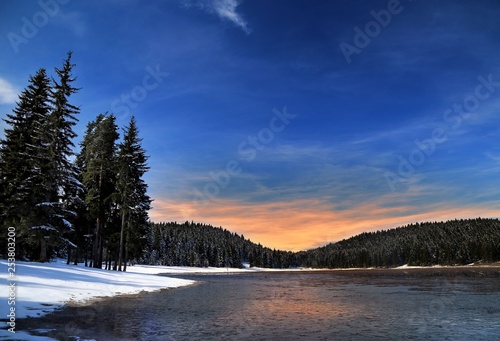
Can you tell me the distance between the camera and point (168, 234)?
584 ft

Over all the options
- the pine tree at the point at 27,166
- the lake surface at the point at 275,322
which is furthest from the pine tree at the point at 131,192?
the lake surface at the point at 275,322

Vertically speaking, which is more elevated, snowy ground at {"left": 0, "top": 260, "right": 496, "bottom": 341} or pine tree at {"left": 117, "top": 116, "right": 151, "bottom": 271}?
pine tree at {"left": 117, "top": 116, "right": 151, "bottom": 271}

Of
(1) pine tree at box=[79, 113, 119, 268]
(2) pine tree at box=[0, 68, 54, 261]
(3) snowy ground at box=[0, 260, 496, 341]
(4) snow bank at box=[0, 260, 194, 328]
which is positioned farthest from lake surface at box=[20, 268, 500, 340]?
(1) pine tree at box=[79, 113, 119, 268]

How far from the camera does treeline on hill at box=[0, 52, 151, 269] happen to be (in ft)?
107

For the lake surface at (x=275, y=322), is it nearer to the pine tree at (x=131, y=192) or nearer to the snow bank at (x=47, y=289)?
the snow bank at (x=47, y=289)

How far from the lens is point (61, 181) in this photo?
35594 millimetres

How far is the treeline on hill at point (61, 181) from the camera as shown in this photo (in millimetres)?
32594

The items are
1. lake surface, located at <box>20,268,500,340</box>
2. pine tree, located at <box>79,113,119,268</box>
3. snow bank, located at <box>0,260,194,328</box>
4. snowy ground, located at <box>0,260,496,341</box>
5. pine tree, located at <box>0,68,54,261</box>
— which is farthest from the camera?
pine tree, located at <box>79,113,119,268</box>

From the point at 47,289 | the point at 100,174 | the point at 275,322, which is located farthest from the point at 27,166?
the point at 275,322

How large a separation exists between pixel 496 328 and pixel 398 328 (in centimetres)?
414

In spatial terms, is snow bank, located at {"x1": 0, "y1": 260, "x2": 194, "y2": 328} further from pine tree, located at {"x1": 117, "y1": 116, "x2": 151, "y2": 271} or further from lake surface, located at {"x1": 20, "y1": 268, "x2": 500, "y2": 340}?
pine tree, located at {"x1": 117, "y1": 116, "x2": 151, "y2": 271}

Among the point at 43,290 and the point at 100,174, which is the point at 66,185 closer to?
the point at 100,174

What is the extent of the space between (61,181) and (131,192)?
1290 cm

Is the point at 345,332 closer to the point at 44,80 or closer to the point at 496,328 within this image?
the point at 496,328
